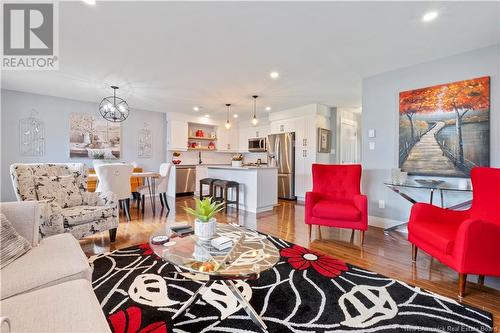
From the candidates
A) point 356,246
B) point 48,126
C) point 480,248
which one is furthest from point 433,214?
point 48,126

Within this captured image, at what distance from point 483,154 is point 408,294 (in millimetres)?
2216

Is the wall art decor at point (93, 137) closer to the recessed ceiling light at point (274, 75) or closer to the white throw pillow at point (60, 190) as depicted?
the white throw pillow at point (60, 190)

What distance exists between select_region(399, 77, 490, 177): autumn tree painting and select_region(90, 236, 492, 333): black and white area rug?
202cm

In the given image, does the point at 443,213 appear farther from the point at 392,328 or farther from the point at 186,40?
the point at 186,40

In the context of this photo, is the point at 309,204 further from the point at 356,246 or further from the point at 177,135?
the point at 177,135

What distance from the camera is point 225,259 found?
1.53 metres

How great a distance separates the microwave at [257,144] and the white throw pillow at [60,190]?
5.08 metres

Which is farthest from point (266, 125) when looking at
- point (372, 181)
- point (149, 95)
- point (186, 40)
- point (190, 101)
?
point (186, 40)

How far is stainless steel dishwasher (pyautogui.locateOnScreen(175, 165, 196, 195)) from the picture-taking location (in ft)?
21.7

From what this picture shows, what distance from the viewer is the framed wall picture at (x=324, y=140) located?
579 centimetres

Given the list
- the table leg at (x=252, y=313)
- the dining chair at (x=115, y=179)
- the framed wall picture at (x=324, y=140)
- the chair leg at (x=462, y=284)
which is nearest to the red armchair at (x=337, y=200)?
the chair leg at (x=462, y=284)

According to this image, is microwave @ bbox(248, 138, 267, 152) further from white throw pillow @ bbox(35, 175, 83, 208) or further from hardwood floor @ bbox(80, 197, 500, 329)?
white throw pillow @ bbox(35, 175, 83, 208)

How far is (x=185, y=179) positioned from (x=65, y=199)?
13.2 ft

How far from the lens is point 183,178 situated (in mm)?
6738
